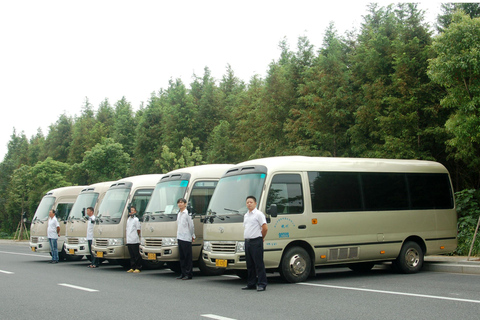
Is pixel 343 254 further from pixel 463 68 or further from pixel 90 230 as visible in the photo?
pixel 90 230

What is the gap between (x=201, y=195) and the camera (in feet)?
51.7

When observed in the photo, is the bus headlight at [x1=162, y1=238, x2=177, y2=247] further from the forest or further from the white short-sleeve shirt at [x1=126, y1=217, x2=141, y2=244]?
the forest

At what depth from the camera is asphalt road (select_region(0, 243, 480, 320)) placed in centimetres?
848

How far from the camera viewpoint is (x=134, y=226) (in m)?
16.5

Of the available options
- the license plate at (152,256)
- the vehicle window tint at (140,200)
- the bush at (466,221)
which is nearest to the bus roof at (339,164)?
the bush at (466,221)

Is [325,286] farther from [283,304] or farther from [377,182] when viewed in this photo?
[377,182]

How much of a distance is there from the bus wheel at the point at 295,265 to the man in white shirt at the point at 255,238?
117 cm

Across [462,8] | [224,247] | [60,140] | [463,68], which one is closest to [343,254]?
[224,247]

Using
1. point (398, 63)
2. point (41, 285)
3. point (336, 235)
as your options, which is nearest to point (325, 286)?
point (336, 235)

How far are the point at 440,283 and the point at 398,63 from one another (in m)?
22.0

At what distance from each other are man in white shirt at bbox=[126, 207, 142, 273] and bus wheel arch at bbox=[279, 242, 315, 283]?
222 inches

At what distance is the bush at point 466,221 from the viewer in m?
17.6

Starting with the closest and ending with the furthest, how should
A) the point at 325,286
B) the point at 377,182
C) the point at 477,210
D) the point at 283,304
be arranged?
the point at 283,304, the point at 325,286, the point at 377,182, the point at 477,210

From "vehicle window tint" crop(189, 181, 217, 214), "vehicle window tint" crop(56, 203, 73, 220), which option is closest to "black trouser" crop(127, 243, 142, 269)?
"vehicle window tint" crop(189, 181, 217, 214)
